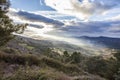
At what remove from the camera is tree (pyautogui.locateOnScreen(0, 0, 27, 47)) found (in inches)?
949

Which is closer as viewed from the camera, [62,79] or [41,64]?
[62,79]

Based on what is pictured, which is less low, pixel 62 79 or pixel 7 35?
pixel 7 35

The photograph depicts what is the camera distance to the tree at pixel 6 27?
24094 mm

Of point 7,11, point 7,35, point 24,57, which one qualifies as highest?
point 7,11

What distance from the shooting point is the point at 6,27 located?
79.8 feet

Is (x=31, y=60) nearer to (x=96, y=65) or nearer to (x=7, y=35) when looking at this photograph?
(x=7, y=35)

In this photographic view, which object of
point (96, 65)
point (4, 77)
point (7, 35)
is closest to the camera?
point (4, 77)

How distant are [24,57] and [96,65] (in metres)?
29.2

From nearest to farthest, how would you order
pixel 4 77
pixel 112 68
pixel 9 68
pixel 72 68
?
pixel 4 77, pixel 9 68, pixel 72 68, pixel 112 68

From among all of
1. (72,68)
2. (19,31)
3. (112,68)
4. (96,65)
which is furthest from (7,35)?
(96,65)

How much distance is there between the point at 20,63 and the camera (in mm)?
24516

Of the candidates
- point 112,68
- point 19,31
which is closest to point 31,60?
point 19,31

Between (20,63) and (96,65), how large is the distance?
30086mm

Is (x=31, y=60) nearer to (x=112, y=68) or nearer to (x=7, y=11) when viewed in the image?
(x=7, y=11)
